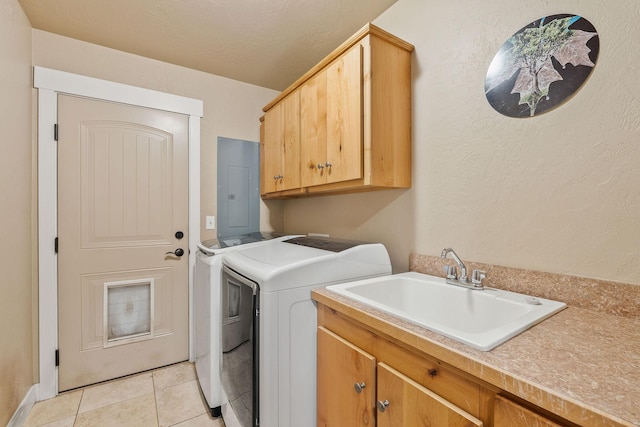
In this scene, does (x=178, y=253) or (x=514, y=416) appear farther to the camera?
(x=178, y=253)

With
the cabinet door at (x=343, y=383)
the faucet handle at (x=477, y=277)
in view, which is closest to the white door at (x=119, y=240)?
the cabinet door at (x=343, y=383)

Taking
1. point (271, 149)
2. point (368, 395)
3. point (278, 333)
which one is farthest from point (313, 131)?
point (368, 395)

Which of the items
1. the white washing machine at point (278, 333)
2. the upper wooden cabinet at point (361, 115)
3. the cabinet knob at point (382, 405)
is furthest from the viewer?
the upper wooden cabinet at point (361, 115)

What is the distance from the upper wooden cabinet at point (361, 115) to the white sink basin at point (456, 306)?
52 cm

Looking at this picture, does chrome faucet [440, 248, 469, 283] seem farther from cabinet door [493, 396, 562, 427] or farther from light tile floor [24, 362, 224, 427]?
light tile floor [24, 362, 224, 427]

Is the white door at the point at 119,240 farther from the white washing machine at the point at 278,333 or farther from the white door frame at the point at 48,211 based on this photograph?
the white washing machine at the point at 278,333

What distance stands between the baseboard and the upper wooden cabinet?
2097mm

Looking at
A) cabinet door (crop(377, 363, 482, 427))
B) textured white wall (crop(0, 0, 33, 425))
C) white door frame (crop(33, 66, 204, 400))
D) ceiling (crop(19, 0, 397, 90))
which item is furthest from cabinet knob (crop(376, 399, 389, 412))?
white door frame (crop(33, 66, 204, 400))

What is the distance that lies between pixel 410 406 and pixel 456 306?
0.56 m

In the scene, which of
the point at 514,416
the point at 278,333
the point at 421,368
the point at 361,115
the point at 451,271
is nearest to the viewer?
the point at 514,416

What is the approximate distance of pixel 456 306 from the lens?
1221mm

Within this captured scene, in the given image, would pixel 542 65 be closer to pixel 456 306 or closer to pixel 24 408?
pixel 456 306

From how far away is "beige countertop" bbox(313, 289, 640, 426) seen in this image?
486 mm

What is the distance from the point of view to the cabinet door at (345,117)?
144cm
